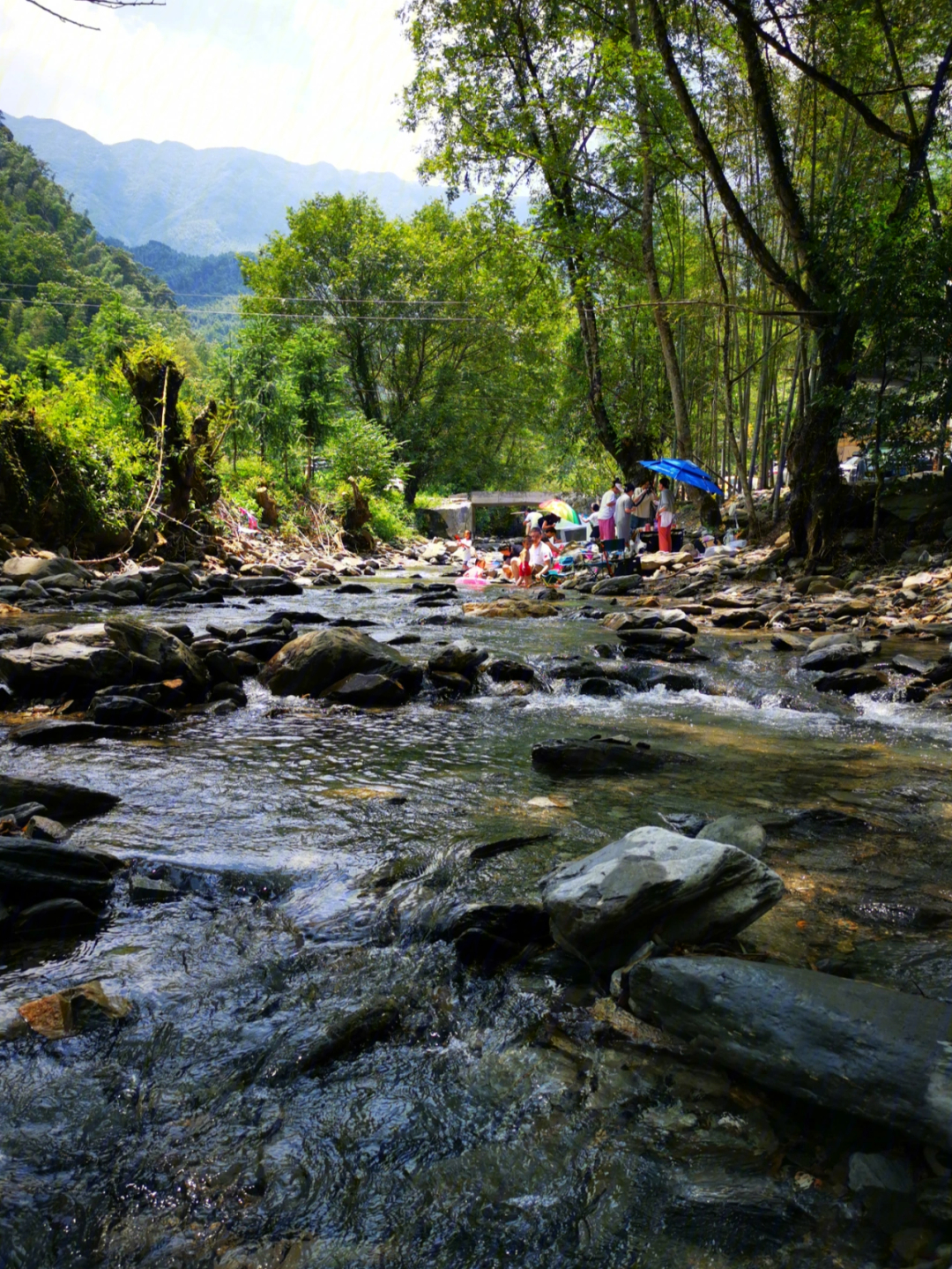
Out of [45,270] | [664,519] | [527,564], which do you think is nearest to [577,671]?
[527,564]

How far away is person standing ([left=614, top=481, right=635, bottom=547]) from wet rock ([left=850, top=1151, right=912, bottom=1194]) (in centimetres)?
1752

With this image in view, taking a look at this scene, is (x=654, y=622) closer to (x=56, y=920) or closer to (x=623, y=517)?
(x=56, y=920)

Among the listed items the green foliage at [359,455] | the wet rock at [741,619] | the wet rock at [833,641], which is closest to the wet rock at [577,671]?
the wet rock at [833,641]

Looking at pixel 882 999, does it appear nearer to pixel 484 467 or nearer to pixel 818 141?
pixel 818 141

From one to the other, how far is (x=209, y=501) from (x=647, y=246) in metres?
11.6

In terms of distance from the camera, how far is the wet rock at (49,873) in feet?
9.93

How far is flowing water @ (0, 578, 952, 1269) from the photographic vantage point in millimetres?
1748

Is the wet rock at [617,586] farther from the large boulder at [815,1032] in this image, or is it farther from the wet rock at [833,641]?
→ the large boulder at [815,1032]

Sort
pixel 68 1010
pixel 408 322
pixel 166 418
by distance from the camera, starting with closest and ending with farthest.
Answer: pixel 68 1010 → pixel 166 418 → pixel 408 322

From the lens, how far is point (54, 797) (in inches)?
159

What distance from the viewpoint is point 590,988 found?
2.61 m

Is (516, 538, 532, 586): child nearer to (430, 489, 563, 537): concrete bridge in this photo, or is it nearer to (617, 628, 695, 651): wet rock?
(617, 628, 695, 651): wet rock

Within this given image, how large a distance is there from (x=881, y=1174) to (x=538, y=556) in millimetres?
16434

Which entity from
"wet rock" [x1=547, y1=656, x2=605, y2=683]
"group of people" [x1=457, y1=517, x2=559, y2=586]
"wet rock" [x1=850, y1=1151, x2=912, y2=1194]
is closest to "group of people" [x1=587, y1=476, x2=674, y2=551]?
"group of people" [x1=457, y1=517, x2=559, y2=586]
